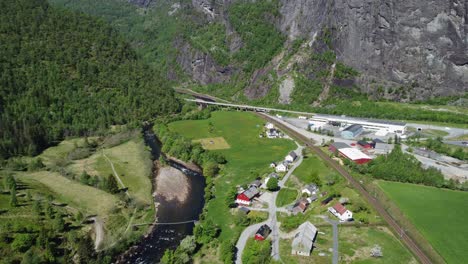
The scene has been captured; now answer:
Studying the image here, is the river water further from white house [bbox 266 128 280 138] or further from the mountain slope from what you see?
the mountain slope

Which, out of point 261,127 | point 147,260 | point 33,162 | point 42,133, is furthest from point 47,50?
point 147,260

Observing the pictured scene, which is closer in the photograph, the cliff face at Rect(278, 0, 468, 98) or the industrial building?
the industrial building

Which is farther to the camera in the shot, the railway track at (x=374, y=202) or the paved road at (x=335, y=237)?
the railway track at (x=374, y=202)

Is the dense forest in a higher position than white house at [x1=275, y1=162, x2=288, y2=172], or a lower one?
higher

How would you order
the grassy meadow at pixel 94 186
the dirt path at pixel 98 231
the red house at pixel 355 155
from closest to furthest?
the dirt path at pixel 98 231, the grassy meadow at pixel 94 186, the red house at pixel 355 155

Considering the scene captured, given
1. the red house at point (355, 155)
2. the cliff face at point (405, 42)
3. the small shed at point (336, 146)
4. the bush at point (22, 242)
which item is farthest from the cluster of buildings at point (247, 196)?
the cliff face at point (405, 42)

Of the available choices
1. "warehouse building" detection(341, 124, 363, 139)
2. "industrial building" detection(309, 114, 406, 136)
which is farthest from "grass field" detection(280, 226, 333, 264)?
"industrial building" detection(309, 114, 406, 136)

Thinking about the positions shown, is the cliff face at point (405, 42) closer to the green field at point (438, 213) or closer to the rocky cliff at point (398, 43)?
the rocky cliff at point (398, 43)

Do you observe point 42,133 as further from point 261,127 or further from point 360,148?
point 360,148

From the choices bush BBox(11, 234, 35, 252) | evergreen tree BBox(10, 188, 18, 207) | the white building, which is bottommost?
bush BBox(11, 234, 35, 252)
